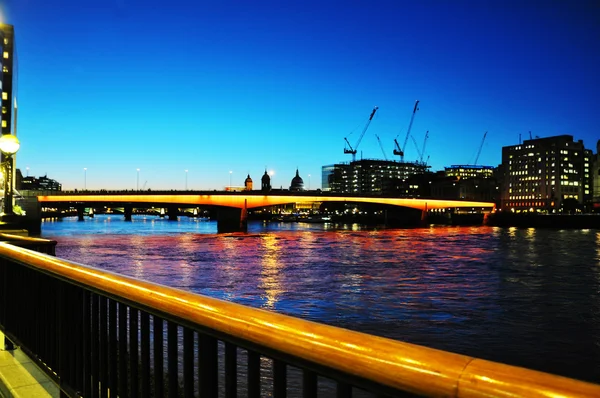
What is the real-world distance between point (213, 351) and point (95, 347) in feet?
6.54

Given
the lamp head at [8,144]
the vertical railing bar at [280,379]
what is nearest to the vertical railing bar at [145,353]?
the vertical railing bar at [280,379]

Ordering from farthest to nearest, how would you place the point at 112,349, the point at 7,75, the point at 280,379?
the point at 7,75 < the point at 112,349 < the point at 280,379

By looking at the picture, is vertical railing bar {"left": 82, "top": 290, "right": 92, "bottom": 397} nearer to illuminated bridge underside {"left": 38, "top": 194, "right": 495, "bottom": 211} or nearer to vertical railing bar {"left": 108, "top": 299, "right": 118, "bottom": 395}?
vertical railing bar {"left": 108, "top": 299, "right": 118, "bottom": 395}

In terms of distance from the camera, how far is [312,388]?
6.60ft

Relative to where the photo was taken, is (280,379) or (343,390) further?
(280,379)

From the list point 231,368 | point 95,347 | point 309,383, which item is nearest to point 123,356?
point 95,347

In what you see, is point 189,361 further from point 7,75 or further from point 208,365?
point 7,75

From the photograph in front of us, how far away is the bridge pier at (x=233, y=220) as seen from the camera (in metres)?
102

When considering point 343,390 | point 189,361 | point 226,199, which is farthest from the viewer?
point 226,199

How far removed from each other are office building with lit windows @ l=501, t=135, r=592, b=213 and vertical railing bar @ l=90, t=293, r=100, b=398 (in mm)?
181279

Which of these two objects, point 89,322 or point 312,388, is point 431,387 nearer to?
point 312,388

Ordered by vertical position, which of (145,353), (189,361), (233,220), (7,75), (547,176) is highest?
(7,75)

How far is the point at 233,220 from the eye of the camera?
343 feet

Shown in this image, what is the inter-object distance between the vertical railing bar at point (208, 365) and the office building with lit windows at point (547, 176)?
7172 inches
